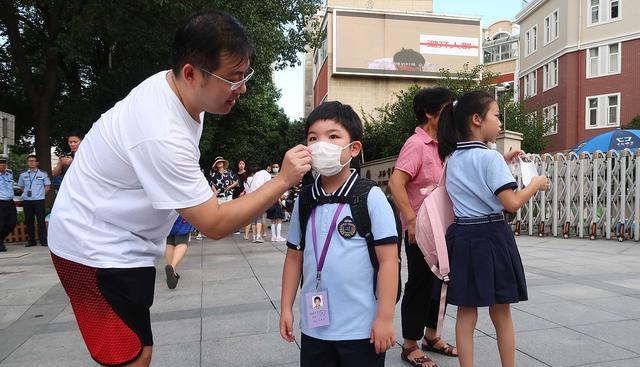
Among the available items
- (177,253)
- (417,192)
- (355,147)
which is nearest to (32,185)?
(177,253)

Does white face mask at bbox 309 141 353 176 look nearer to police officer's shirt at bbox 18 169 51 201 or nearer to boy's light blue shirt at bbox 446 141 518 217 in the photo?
boy's light blue shirt at bbox 446 141 518 217

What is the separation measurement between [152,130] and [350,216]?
854 millimetres

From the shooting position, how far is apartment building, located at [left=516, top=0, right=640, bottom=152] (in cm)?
2633

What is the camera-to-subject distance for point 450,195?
2740 millimetres

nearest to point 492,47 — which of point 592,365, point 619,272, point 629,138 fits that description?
point 629,138

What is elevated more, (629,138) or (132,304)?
(629,138)

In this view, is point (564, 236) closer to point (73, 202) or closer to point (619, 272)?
point (619, 272)

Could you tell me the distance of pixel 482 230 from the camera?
261 centimetres

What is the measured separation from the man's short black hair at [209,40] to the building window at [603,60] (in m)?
30.5

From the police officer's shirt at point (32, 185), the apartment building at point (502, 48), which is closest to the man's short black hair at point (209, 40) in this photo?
the police officer's shirt at point (32, 185)

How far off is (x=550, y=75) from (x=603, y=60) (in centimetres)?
381

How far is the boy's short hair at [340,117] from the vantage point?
2.06 metres

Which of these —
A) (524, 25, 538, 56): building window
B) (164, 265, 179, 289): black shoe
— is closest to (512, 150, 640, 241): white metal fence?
(164, 265, 179, 289): black shoe

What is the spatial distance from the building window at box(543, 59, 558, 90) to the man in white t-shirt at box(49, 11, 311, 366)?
3239 centimetres
